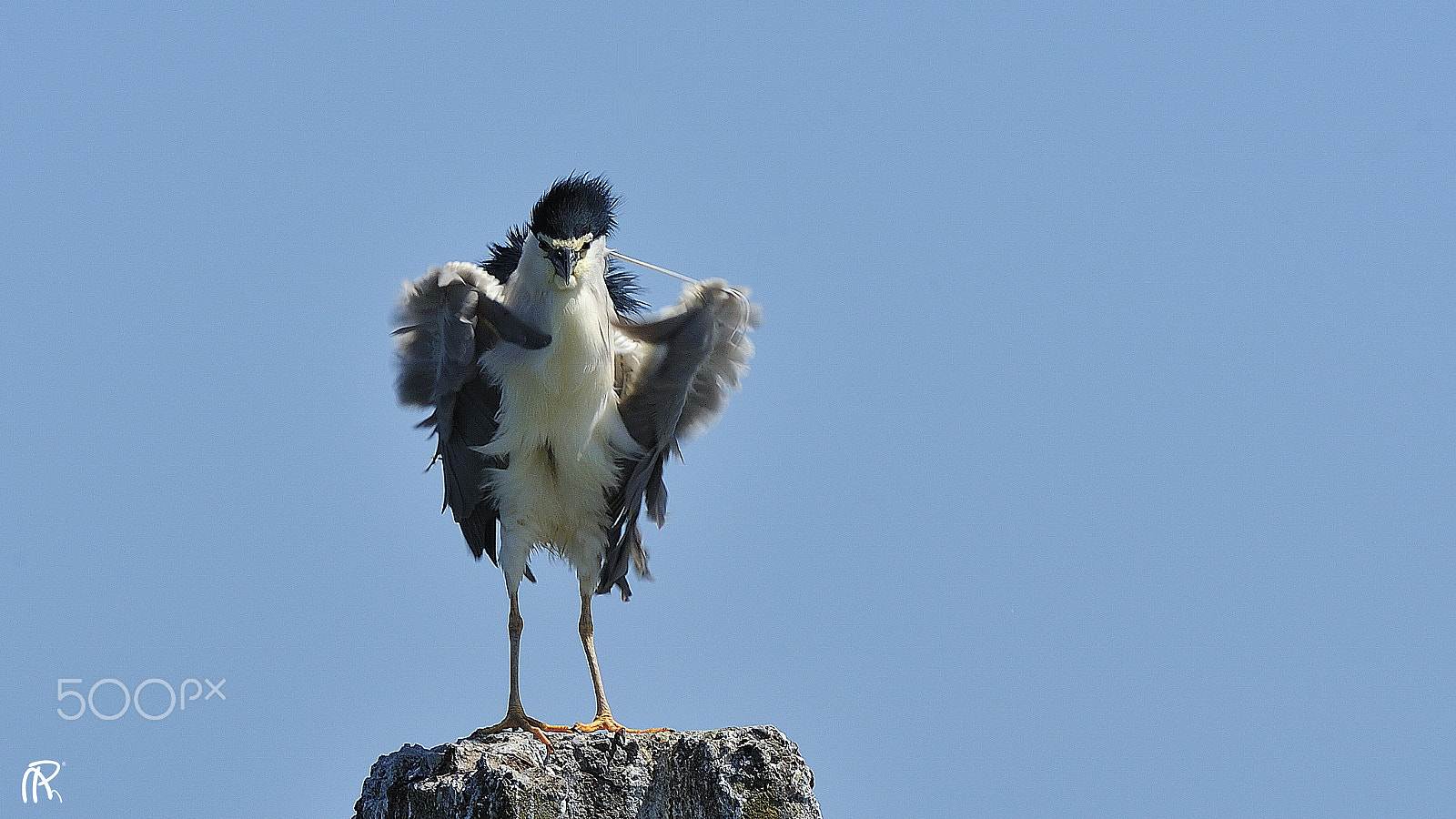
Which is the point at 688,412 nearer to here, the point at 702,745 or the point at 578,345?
the point at 578,345

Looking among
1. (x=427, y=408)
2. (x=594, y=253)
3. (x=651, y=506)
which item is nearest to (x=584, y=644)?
(x=651, y=506)

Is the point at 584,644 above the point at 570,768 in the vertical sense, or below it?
above

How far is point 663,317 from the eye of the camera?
10.5 m

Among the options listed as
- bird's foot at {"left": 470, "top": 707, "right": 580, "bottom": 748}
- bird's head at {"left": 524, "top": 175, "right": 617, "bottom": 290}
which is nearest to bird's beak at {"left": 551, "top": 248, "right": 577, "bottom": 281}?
bird's head at {"left": 524, "top": 175, "right": 617, "bottom": 290}

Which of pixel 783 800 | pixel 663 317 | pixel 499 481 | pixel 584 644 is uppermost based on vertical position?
pixel 663 317

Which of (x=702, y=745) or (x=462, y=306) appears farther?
(x=462, y=306)

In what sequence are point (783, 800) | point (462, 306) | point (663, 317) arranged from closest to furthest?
1. point (783, 800)
2. point (462, 306)
3. point (663, 317)

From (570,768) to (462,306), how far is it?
3165 mm

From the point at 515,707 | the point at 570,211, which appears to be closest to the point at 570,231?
the point at 570,211

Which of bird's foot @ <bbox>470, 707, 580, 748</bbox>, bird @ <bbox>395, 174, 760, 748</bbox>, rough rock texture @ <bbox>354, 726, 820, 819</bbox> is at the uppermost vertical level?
bird @ <bbox>395, 174, 760, 748</bbox>

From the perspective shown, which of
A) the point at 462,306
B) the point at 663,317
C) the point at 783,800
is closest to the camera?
the point at 783,800

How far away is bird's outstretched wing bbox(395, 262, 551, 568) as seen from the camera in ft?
32.3

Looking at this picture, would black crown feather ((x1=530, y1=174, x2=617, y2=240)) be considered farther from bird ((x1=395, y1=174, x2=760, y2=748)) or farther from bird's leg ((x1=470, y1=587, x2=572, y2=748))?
bird's leg ((x1=470, y1=587, x2=572, y2=748))

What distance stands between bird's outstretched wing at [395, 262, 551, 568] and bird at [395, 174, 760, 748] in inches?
0.4
